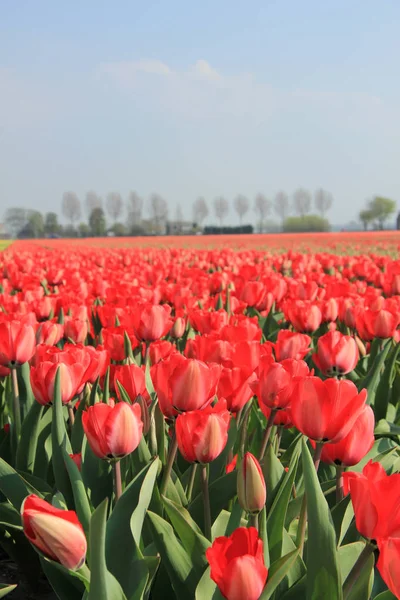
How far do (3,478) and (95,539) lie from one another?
704 millimetres

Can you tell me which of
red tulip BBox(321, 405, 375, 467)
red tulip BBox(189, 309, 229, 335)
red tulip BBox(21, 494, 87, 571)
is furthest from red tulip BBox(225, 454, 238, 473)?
red tulip BBox(189, 309, 229, 335)

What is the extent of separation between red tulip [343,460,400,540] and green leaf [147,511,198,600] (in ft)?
1.34

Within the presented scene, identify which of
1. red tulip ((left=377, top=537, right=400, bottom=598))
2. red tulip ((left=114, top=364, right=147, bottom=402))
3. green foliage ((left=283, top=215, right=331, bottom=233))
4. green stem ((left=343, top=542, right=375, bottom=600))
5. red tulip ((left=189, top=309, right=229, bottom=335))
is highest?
green foliage ((left=283, top=215, right=331, bottom=233))

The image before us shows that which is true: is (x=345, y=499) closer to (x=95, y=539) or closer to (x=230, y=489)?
(x=230, y=489)

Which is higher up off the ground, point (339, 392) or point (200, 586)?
point (339, 392)

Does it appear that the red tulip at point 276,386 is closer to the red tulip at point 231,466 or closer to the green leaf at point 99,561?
the red tulip at point 231,466

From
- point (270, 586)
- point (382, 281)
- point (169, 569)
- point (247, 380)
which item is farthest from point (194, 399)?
point (382, 281)

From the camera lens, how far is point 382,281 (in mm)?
4371

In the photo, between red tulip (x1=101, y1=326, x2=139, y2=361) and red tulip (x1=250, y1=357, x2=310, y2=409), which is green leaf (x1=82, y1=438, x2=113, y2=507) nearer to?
red tulip (x1=250, y1=357, x2=310, y2=409)

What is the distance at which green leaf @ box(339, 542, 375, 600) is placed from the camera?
107 centimetres

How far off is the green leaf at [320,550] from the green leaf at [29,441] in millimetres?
1006

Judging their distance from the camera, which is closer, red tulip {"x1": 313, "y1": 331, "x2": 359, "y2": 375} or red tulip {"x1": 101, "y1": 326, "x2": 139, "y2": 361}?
red tulip {"x1": 313, "y1": 331, "x2": 359, "y2": 375}

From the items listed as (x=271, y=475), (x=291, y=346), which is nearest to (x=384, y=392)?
(x=291, y=346)

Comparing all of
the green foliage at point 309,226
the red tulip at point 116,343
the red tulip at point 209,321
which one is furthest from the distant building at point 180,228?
the red tulip at point 116,343
